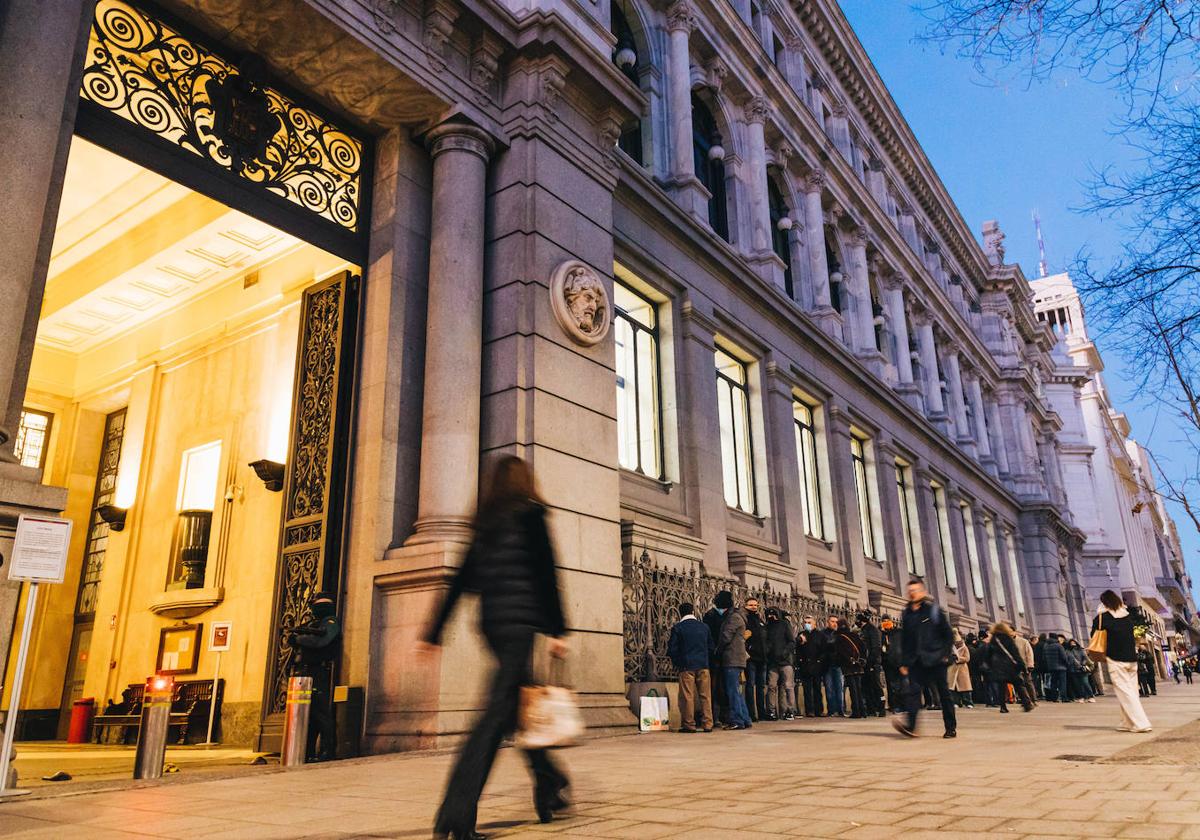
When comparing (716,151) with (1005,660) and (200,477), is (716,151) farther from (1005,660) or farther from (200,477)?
(200,477)

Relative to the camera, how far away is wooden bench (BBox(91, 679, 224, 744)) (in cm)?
1346

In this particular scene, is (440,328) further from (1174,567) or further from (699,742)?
→ (1174,567)

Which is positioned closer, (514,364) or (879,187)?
(514,364)

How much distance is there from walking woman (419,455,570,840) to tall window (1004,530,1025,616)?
3855 centimetres

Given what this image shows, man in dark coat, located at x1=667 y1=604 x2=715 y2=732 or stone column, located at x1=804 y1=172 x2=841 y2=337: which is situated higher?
stone column, located at x1=804 y1=172 x2=841 y2=337

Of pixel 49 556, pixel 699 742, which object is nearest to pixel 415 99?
pixel 49 556

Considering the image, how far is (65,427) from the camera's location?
1831 centimetres

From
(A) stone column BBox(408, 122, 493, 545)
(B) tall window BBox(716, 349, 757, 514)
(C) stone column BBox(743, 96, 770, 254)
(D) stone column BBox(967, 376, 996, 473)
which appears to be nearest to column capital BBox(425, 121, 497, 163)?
(A) stone column BBox(408, 122, 493, 545)

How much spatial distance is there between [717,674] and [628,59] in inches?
490

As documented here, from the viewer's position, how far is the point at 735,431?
19703mm

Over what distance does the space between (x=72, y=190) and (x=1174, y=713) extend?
19466 millimetres

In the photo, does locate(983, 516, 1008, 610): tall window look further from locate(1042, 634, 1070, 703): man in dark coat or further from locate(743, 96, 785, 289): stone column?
locate(743, 96, 785, 289): stone column

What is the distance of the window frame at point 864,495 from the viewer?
2531 centimetres

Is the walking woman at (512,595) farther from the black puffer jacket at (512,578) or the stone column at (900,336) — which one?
the stone column at (900,336)
